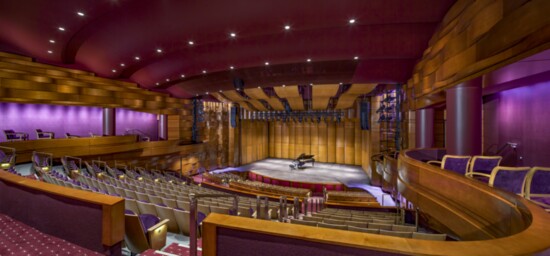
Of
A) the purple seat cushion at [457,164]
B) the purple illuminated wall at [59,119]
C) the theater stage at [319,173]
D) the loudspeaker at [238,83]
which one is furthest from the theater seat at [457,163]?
the purple illuminated wall at [59,119]

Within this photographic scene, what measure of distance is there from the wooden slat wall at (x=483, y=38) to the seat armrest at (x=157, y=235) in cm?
467

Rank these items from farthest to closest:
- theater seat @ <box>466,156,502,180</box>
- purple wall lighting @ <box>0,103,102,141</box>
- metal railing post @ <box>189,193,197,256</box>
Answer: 1. purple wall lighting @ <box>0,103,102,141</box>
2. theater seat @ <box>466,156,502,180</box>
3. metal railing post @ <box>189,193,197,256</box>

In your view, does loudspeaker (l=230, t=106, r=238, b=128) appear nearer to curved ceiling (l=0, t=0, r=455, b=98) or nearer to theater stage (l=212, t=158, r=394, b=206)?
theater stage (l=212, t=158, r=394, b=206)

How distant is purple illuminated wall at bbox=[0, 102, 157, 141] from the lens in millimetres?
10375

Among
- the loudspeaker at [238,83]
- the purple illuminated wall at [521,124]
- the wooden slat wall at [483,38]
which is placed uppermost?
the loudspeaker at [238,83]

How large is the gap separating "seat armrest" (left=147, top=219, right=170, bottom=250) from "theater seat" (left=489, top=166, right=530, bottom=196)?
398 centimetres

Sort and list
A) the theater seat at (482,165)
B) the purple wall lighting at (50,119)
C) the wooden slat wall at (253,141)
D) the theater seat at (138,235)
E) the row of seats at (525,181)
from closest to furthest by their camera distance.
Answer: the theater seat at (138,235), the row of seats at (525,181), the theater seat at (482,165), the purple wall lighting at (50,119), the wooden slat wall at (253,141)

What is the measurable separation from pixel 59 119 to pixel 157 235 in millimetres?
13549

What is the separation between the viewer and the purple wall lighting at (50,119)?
33.8 feet

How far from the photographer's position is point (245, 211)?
4.34 m

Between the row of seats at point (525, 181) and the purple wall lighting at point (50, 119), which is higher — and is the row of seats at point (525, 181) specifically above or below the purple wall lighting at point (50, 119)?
below

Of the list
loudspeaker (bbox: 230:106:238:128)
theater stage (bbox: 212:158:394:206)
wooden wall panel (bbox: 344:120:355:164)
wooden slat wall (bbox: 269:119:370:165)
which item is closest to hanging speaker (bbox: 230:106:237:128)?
loudspeaker (bbox: 230:106:238:128)

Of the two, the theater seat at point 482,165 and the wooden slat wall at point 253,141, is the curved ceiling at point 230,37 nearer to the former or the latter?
the theater seat at point 482,165

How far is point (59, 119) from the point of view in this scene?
12047mm
